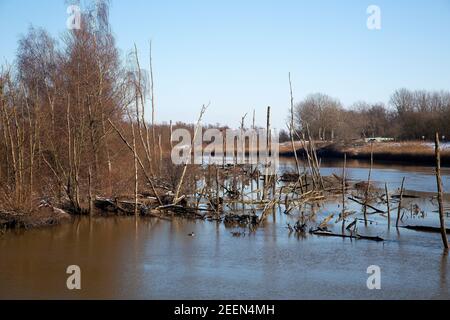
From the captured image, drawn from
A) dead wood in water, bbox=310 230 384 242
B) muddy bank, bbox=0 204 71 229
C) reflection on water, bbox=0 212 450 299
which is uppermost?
muddy bank, bbox=0 204 71 229

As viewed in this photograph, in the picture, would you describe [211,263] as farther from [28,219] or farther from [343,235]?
[28,219]

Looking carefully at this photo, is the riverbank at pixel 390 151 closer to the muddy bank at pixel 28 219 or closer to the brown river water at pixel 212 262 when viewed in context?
the brown river water at pixel 212 262

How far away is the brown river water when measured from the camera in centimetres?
805

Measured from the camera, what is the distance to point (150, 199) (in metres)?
15.8

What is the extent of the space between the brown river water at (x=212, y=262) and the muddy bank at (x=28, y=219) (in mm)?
307

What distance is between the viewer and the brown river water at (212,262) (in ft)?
26.4

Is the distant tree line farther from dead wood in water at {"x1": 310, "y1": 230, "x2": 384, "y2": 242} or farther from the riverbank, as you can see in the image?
dead wood in water at {"x1": 310, "y1": 230, "x2": 384, "y2": 242}

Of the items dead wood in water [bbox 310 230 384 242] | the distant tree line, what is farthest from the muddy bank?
the distant tree line

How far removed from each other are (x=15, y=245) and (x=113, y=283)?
145 inches

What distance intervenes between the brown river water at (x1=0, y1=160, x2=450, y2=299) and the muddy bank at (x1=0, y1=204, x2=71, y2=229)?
307mm

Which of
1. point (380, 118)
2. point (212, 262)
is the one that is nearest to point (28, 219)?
point (212, 262)

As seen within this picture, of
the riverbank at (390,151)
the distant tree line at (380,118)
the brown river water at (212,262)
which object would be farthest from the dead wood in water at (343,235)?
the distant tree line at (380,118)

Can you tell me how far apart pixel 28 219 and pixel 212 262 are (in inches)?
205

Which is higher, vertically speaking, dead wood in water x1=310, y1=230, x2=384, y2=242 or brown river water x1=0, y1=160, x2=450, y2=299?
dead wood in water x1=310, y1=230, x2=384, y2=242
